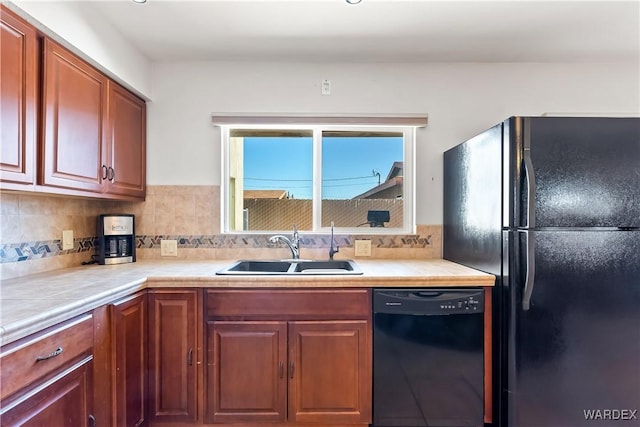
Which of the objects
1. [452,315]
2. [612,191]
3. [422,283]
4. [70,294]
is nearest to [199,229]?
[70,294]

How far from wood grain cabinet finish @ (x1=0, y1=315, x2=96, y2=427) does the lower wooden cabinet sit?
376 mm

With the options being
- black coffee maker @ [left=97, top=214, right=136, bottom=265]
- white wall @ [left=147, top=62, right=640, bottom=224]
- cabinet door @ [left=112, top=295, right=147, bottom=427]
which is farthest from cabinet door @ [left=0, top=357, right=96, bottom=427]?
white wall @ [left=147, top=62, right=640, bottom=224]

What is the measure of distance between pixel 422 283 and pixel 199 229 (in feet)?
5.04

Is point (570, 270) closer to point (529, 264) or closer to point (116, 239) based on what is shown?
point (529, 264)

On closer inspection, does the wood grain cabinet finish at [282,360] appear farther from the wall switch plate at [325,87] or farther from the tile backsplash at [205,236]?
the wall switch plate at [325,87]

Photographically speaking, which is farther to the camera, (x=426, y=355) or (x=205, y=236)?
(x=205, y=236)

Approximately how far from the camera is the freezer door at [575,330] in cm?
150

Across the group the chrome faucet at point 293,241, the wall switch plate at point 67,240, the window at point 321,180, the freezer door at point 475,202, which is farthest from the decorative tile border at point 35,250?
the freezer door at point 475,202

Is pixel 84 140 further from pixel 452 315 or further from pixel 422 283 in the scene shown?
pixel 452 315

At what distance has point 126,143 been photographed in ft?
6.68

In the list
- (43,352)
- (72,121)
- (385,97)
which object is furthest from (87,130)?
(385,97)

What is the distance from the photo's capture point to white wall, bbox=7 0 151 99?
4.45ft

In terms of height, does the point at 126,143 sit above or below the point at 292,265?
above

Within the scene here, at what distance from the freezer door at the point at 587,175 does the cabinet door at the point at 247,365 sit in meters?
1.37
